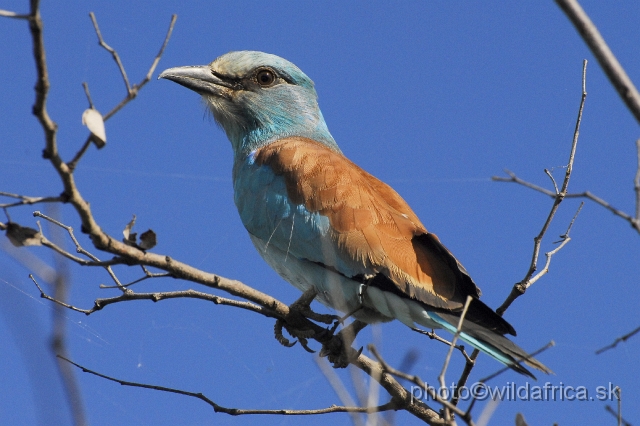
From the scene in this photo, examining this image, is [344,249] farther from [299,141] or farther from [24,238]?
[24,238]

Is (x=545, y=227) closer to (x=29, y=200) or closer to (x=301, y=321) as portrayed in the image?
(x=301, y=321)

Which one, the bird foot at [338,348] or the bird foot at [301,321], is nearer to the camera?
the bird foot at [301,321]

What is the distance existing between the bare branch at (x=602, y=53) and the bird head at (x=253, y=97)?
373 cm

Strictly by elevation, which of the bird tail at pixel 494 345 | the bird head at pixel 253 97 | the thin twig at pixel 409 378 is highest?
the bird head at pixel 253 97

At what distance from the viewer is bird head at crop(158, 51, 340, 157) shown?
5.72 metres

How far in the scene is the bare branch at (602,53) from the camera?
6.74 feet

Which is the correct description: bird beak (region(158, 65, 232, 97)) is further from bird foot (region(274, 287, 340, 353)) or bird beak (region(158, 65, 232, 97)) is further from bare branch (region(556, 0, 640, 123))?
bare branch (region(556, 0, 640, 123))

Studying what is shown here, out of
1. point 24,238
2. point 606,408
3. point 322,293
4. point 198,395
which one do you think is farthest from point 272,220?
point 606,408

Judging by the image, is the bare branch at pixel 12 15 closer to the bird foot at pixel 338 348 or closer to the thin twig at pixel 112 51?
the thin twig at pixel 112 51

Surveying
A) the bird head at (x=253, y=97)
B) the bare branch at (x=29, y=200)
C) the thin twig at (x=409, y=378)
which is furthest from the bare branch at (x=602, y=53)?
the bird head at (x=253, y=97)

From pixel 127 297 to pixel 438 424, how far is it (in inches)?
72.5

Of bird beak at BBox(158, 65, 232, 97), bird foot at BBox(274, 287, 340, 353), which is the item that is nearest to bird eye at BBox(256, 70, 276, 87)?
bird beak at BBox(158, 65, 232, 97)

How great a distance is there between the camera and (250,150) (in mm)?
5590

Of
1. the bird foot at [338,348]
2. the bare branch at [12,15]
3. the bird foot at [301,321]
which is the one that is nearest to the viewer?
the bare branch at [12,15]
